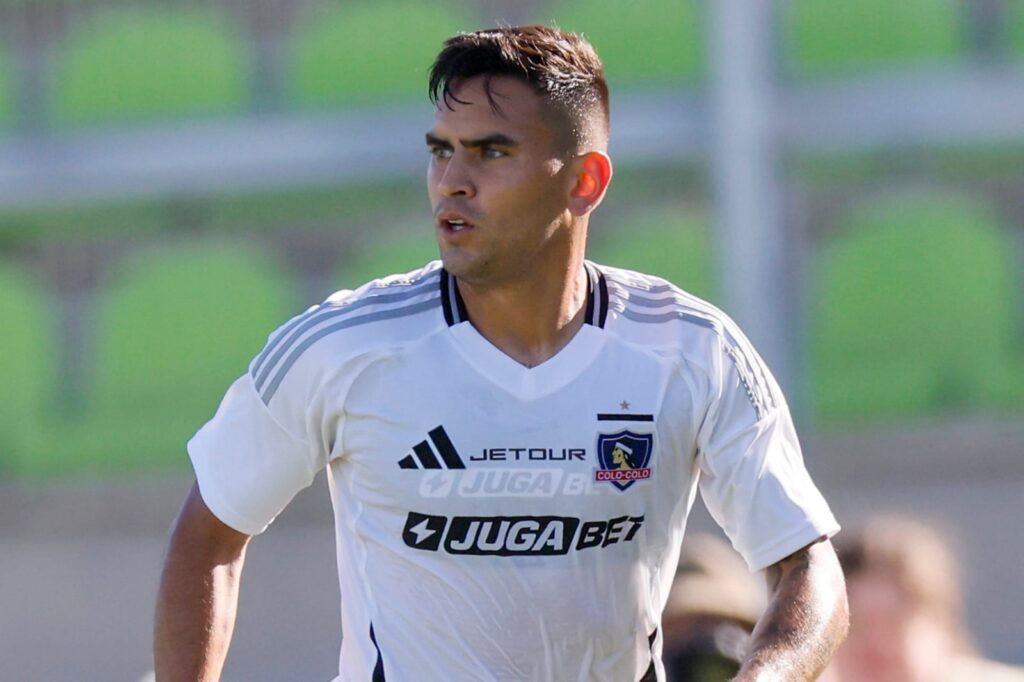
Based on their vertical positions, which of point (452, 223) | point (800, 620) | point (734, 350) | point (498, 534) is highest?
point (452, 223)

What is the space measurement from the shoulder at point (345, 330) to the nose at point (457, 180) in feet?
0.68

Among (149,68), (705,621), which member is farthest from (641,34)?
(705,621)

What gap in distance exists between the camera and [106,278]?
988 centimetres

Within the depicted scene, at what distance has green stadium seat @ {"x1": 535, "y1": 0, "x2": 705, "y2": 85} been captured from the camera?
9.38 m

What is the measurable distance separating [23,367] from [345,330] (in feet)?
25.9

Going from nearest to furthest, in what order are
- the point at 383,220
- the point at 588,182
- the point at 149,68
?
the point at 588,182 → the point at 383,220 → the point at 149,68

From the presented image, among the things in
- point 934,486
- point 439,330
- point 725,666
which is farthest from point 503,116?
point 934,486

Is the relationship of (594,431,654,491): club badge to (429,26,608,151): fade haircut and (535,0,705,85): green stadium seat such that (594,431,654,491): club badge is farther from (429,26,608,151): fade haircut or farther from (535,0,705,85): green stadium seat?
(535,0,705,85): green stadium seat

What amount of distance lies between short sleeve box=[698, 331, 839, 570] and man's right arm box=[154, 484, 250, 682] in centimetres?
76

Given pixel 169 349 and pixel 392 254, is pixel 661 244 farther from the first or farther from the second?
pixel 169 349

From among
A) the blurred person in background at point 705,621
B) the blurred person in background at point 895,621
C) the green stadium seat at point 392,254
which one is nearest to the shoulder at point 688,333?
the blurred person in background at point 705,621

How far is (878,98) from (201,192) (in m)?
4.27

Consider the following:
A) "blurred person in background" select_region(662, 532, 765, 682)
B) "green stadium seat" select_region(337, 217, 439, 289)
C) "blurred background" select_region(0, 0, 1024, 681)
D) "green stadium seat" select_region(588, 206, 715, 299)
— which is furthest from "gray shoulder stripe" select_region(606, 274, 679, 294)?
"green stadium seat" select_region(337, 217, 439, 289)

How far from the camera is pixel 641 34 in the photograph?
31.3 feet
